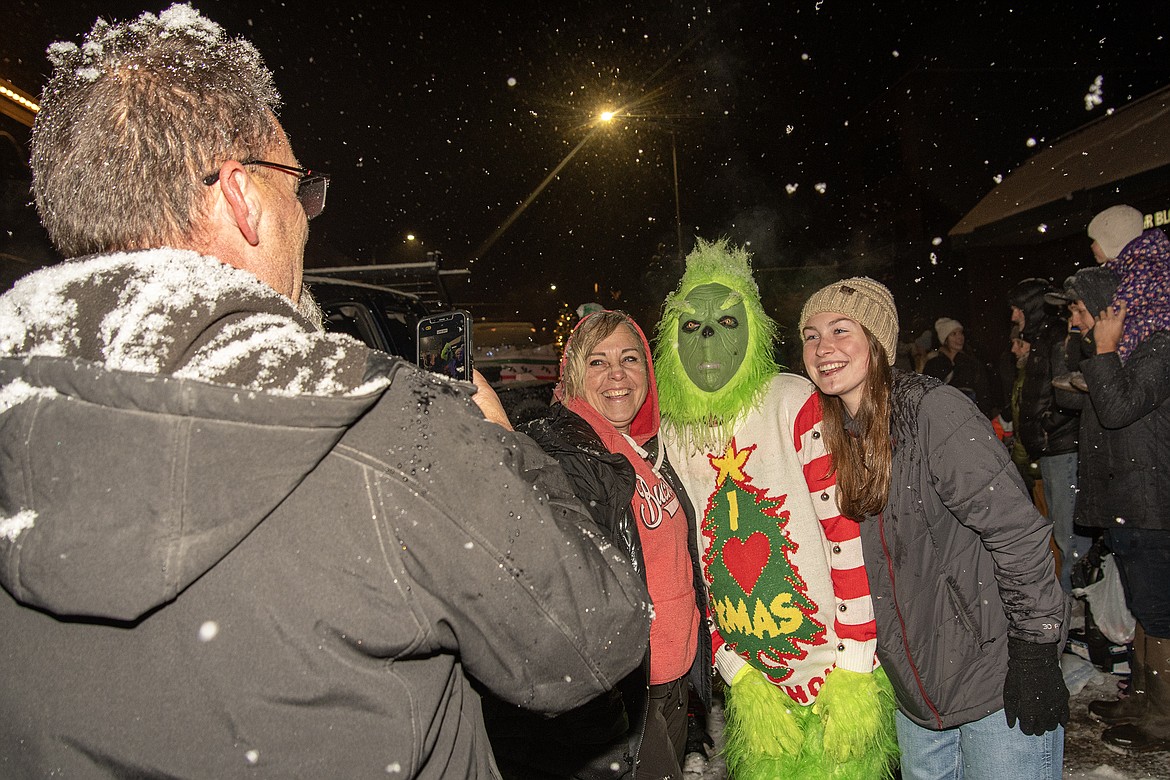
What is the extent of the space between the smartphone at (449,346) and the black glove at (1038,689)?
200 cm

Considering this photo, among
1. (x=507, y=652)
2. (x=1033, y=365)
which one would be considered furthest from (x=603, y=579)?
(x=1033, y=365)

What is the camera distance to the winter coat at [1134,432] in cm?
344

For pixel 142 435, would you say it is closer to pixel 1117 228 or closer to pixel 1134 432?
pixel 1134 432

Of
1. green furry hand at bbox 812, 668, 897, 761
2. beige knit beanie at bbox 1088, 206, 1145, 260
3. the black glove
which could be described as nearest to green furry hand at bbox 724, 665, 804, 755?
green furry hand at bbox 812, 668, 897, 761

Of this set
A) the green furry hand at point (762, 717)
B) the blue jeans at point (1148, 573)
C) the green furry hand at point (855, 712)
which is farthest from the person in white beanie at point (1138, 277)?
the green furry hand at point (762, 717)

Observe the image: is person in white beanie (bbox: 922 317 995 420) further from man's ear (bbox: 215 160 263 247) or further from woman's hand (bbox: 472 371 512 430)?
man's ear (bbox: 215 160 263 247)

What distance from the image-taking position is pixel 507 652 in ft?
3.27

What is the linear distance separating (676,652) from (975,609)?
108 centimetres

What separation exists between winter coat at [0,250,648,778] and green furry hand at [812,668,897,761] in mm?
1750

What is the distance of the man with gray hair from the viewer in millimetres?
805

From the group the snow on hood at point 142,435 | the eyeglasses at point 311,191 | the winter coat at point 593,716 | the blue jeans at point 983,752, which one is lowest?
the blue jeans at point 983,752

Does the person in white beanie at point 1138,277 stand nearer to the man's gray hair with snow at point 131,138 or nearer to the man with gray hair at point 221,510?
the man with gray hair at point 221,510

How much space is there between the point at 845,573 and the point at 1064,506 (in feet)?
12.8

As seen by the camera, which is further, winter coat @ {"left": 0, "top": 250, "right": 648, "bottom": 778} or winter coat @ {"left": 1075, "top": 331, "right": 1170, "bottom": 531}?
winter coat @ {"left": 1075, "top": 331, "right": 1170, "bottom": 531}
